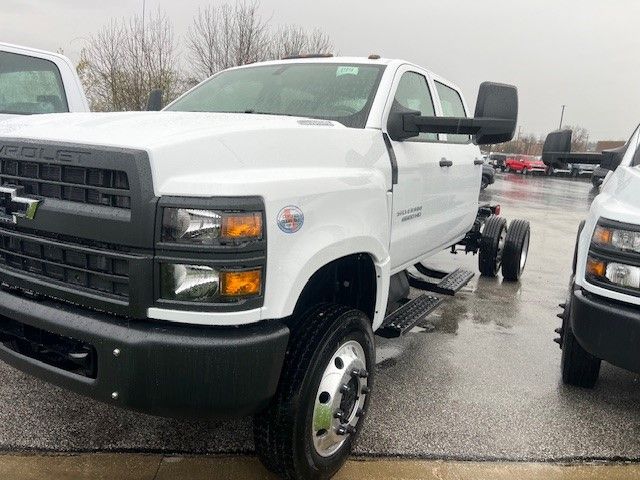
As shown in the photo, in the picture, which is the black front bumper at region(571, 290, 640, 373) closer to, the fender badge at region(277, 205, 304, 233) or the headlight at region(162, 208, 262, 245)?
the fender badge at region(277, 205, 304, 233)

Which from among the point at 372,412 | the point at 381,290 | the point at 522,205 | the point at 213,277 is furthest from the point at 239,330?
the point at 522,205

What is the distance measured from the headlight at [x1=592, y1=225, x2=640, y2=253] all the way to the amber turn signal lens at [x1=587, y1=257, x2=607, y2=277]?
0.09 meters

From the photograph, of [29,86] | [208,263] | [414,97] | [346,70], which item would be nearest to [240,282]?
[208,263]

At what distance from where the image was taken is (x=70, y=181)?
6.89ft

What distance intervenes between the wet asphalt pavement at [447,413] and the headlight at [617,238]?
108 centimetres

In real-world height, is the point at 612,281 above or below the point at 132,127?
below

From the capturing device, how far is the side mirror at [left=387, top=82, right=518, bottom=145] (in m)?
2.95

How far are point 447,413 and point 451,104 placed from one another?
2.71 metres

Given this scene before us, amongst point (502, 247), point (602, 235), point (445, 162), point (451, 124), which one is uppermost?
point (451, 124)

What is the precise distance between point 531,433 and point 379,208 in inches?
59.2

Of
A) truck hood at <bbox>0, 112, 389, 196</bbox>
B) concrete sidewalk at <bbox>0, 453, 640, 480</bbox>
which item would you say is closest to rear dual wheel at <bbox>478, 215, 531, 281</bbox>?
concrete sidewalk at <bbox>0, 453, 640, 480</bbox>

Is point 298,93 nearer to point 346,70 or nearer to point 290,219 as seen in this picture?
point 346,70

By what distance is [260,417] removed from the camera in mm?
2340

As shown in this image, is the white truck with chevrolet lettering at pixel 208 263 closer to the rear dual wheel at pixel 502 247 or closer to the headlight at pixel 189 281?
the headlight at pixel 189 281
